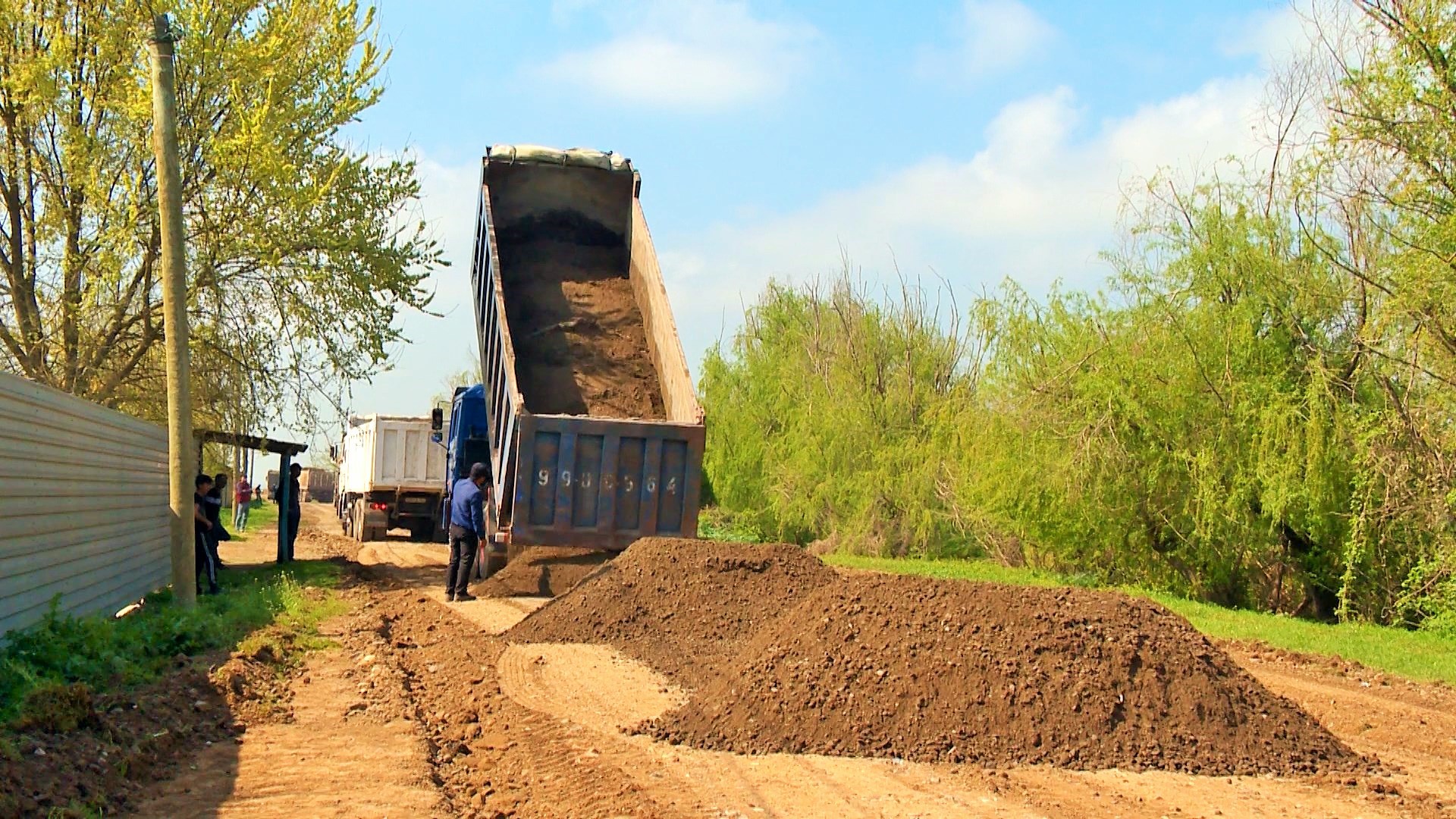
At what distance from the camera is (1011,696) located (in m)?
7.63

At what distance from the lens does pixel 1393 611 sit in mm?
17266

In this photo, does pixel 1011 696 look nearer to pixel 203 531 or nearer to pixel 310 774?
pixel 310 774

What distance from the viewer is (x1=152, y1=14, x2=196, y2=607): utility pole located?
1340 cm

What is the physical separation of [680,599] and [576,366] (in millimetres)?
4592

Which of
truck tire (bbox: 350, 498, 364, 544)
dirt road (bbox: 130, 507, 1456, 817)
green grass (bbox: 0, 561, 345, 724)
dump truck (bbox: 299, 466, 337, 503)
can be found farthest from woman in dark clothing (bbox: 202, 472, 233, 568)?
dump truck (bbox: 299, 466, 337, 503)

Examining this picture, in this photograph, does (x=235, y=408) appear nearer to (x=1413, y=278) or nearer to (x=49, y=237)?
(x=49, y=237)

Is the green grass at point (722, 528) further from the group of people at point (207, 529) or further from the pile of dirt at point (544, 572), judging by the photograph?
the pile of dirt at point (544, 572)

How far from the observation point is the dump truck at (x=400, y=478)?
28578mm

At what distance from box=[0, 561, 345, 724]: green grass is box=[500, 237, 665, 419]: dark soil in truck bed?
3527 millimetres

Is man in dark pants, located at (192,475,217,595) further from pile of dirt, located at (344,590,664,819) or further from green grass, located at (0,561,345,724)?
pile of dirt, located at (344,590,664,819)

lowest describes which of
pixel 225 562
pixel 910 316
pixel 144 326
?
pixel 225 562

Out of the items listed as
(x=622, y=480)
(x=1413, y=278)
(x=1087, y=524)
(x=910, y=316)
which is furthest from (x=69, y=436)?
(x=910, y=316)

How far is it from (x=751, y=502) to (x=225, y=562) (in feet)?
57.7

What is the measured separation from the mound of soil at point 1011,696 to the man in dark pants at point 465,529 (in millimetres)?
7276
